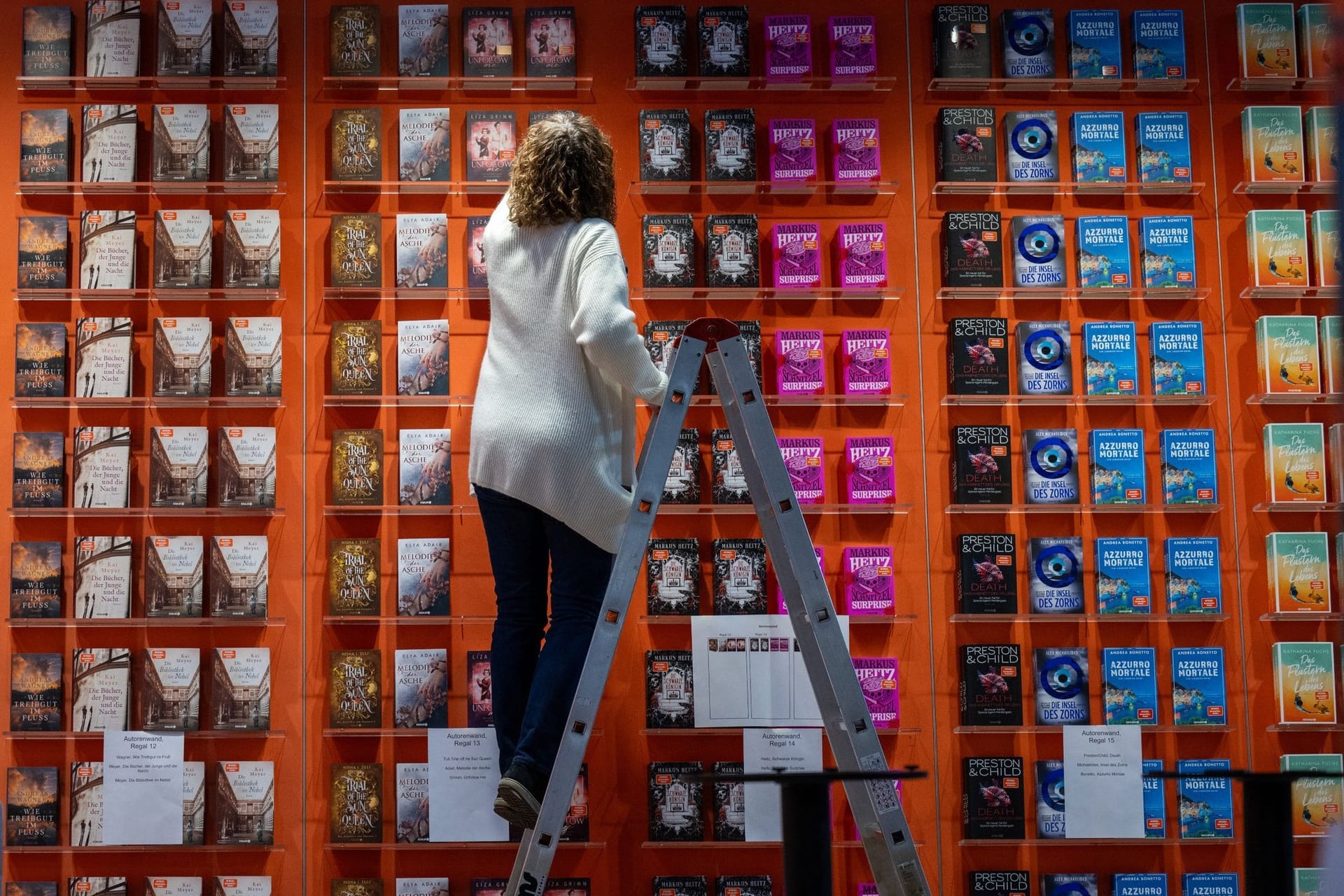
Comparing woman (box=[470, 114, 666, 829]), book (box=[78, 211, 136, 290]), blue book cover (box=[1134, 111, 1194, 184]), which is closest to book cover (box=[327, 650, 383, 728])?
woman (box=[470, 114, 666, 829])

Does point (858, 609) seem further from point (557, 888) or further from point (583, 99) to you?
point (583, 99)

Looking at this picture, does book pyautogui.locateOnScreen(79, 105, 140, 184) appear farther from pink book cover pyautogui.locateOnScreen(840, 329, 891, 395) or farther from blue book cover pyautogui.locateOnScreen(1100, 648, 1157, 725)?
blue book cover pyautogui.locateOnScreen(1100, 648, 1157, 725)

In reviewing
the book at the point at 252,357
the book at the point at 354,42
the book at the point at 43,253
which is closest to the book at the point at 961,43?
the book at the point at 354,42

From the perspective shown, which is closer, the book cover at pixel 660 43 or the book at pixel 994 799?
the book at pixel 994 799

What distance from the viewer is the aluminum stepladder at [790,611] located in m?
2.80

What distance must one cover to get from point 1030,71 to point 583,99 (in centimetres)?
151

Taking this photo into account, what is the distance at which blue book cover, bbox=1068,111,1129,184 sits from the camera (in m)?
4.38

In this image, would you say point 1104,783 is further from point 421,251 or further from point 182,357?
point 182,357

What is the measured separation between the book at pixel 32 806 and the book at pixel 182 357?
1239 mm

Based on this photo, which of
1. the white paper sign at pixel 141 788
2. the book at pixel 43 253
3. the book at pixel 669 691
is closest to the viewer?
the white paper sign at pixel 141 788

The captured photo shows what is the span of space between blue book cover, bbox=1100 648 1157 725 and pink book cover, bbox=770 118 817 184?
1.85 metres

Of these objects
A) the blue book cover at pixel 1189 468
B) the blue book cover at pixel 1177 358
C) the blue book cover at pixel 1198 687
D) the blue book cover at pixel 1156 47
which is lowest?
the blue book cover at pixel 1198 687

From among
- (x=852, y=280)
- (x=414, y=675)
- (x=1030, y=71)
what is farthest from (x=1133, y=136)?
(x=414, y=675)

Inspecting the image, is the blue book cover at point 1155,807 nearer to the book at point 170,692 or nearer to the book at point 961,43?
the book at point 961,43
